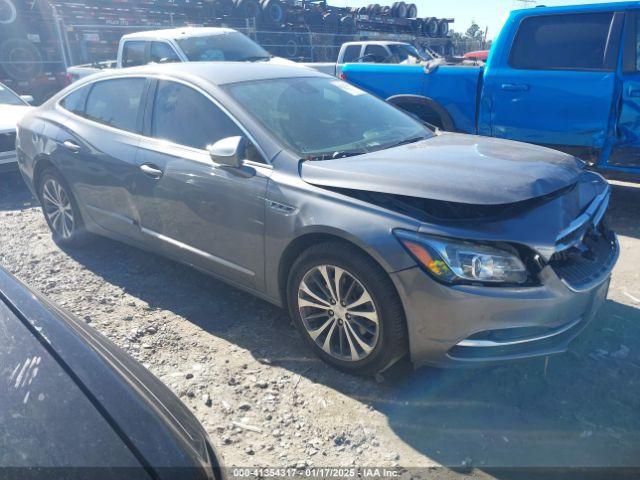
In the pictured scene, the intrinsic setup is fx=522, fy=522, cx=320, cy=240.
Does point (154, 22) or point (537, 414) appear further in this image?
point (154, 22)

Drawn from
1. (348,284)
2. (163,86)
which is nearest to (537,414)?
(348,284)

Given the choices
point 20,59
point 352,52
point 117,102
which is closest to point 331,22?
point 352,52

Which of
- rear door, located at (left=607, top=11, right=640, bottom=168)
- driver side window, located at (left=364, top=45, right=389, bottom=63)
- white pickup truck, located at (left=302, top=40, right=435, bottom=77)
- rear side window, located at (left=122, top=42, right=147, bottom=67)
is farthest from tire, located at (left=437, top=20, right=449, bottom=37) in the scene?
rear door, located at (left=607, top=11, right=640, bottom=168)

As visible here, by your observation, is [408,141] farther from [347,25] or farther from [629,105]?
[347,25]

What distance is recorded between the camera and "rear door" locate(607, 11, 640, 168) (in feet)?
16.3

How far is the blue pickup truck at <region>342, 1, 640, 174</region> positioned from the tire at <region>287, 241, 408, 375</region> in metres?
3.70

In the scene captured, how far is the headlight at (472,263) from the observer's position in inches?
95.7

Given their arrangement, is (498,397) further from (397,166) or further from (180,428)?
(180,428)

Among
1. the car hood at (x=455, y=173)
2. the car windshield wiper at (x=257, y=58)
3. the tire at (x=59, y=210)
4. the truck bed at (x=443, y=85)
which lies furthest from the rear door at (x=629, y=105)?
the car windshield wiper at (x=257, y=58)

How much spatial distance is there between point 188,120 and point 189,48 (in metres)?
5.54

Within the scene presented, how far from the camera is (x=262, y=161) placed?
3.12 m

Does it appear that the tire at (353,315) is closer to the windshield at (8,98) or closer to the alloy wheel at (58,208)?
the alloy wheel at (58,208)

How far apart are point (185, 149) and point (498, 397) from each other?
2462mm

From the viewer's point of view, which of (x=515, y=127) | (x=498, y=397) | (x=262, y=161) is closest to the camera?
(x=498, y=397)
